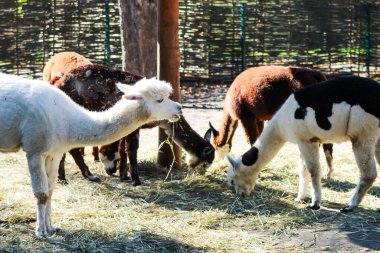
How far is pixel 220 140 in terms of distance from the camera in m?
9.59

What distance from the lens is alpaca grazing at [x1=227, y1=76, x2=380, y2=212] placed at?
22.0 feet

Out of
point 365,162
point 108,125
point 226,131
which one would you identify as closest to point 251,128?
point 226,131

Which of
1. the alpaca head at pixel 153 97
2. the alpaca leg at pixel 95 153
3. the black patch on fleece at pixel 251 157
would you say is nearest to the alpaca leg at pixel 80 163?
the alpaca leg at pixel 95 153

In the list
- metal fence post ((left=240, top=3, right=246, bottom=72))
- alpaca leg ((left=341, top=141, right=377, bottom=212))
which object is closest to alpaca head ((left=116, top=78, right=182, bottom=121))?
alpaca leg ((left=341, top=141, right=377, bottom=212))

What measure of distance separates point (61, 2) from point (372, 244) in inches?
524

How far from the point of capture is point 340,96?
679 centimetres

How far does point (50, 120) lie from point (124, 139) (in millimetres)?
2570

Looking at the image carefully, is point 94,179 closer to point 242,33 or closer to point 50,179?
point 50,179

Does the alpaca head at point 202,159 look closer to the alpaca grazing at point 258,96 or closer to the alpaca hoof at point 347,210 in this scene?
the alpaca grazing at point 258,96

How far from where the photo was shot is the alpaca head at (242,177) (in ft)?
25.4

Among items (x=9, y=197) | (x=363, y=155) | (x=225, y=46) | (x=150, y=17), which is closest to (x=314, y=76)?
(x=363, y=155)

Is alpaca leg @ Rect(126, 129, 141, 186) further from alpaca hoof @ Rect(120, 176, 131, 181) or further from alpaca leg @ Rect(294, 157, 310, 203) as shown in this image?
alpaca leg @ Rect(294, 157, 310, 203)

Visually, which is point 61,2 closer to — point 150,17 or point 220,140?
point 150,17

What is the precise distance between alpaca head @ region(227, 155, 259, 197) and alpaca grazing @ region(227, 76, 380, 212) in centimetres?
55
